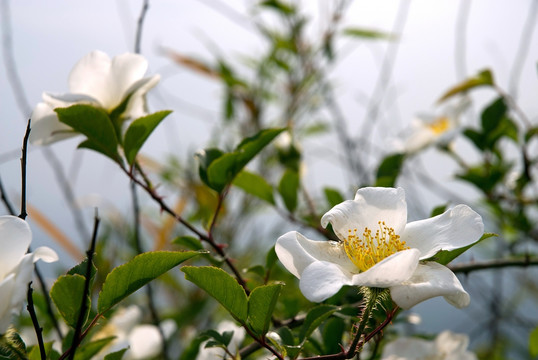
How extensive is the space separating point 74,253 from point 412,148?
934 mm

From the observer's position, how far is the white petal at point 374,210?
53 centimetres

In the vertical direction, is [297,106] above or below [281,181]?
below

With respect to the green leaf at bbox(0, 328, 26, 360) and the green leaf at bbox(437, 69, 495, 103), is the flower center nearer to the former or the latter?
the green leaf at bbox(0, 328, 26, 360)

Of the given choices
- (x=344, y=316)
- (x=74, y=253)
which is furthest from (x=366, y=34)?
(x=344, y=316)

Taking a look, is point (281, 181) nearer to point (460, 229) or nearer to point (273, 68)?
point (460, 229)

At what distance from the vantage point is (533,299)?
→ 7.76ft

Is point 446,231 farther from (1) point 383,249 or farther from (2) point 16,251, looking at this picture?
(2) point 16,251

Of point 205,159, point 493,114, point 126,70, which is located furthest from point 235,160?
point 493,114

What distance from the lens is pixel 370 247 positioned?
0.53 m

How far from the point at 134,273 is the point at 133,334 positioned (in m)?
0.66

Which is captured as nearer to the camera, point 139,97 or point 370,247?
point 370,247

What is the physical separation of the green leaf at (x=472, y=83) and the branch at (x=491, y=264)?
0.43m

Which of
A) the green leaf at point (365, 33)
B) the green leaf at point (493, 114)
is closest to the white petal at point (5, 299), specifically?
the green leaf at point (493, 114)

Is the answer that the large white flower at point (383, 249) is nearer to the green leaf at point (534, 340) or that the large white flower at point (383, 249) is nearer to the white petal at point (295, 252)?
the white petal at point (295, 252)
